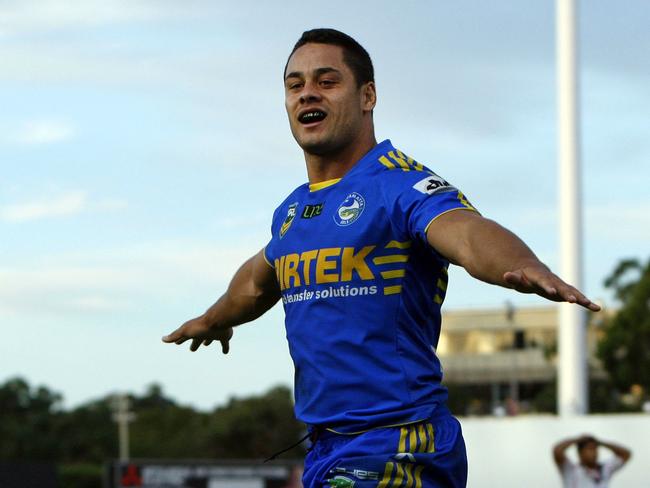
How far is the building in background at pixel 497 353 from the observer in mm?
101250

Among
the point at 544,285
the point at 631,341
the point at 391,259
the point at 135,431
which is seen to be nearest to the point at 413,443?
the point at 391,259

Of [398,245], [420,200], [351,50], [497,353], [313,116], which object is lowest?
[398,245]

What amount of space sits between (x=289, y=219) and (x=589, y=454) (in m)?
12.0

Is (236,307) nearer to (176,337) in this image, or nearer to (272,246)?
(176,337)

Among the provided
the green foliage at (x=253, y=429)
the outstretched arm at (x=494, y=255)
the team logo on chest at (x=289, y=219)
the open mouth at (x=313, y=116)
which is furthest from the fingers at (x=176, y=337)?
the green foliage at (x=253, y=429)

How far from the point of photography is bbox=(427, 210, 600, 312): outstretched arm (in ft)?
12.9

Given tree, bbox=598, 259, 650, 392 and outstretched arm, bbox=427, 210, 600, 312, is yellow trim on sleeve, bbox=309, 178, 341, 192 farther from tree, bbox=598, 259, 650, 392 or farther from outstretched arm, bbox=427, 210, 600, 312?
tree, bbox=598, 259, 650, 392

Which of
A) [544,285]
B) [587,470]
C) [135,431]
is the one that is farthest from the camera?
[135,431]

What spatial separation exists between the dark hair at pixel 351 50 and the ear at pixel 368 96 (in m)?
0.02

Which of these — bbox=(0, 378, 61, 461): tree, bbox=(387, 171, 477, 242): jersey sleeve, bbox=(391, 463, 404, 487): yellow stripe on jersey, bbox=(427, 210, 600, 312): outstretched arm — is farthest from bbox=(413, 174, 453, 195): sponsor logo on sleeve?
bbox=(0, 378, 61, 461): tree

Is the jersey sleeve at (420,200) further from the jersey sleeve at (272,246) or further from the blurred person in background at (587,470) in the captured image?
the blurred person in background at (587,470)

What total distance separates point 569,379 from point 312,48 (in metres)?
25.0

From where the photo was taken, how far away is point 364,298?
465 cm

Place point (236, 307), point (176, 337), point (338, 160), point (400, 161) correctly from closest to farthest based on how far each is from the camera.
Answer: point (400, 161), point (338, 160), point (236, 307), point (176, 337)
